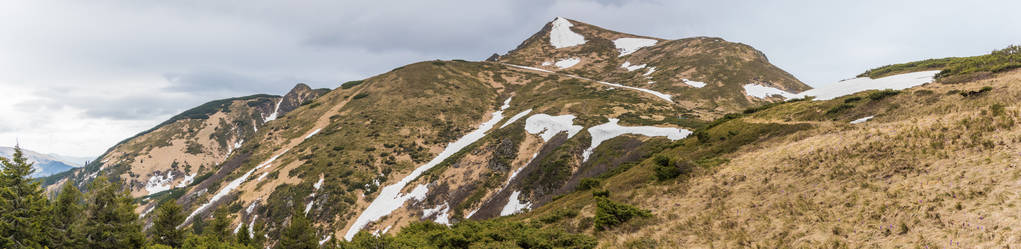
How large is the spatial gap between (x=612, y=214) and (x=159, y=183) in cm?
14740

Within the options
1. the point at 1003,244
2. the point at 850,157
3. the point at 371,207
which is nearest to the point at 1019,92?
the point at 850,157

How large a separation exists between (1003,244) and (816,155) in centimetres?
928

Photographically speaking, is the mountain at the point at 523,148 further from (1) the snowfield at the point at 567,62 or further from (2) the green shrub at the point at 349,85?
(1) the snowfield at the point at 567,62

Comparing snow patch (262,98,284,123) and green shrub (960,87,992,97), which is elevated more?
snow patch (262,98,284,123)

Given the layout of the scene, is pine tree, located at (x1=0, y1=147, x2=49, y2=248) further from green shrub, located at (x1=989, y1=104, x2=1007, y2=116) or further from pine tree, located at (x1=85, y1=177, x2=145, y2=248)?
green shrub, located at (x1=989, y1=104, x2=1007, y2=116)

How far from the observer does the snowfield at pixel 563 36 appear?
169 metres

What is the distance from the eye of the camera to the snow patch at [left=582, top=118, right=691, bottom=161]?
118ft

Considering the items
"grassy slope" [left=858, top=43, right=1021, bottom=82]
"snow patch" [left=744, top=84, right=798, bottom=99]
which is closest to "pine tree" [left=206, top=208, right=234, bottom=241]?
"grassy slope" [left=858, top=43, right=1021, bottom=82]

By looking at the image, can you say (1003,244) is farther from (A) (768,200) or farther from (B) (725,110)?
(B) (725,110)

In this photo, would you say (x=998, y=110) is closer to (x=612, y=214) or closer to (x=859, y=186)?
(x=859, y=186)

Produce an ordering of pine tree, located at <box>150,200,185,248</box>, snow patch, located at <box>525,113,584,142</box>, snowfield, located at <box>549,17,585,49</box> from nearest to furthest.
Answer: pine tree, located at <box>150,200,185,248</box> < snow patch, located at <box>525,113,584,142</box> < snowfield, located at <box>549,17,585,49</box>

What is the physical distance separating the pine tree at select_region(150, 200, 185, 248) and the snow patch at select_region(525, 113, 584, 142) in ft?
120

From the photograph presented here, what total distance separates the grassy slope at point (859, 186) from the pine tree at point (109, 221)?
24429 millimetres

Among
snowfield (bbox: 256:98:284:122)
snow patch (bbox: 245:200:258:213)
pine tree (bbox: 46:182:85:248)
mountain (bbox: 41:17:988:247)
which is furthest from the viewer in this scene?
snowfield (bbox: 256:98:284:122)
